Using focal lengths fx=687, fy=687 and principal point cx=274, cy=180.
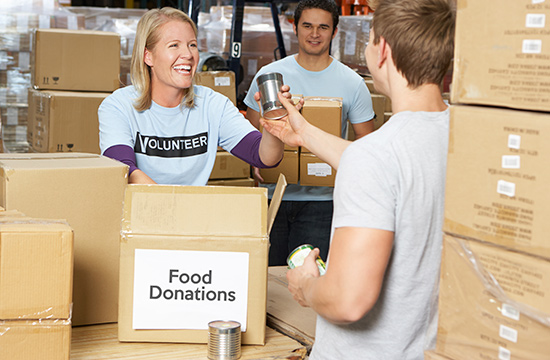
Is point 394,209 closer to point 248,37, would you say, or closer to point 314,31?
point 314,31

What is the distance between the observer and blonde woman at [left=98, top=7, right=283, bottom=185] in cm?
223

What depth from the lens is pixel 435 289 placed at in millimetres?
1209

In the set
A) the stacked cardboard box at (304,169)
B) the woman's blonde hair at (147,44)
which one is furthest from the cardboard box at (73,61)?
the woman's blonde hair at (147,44)

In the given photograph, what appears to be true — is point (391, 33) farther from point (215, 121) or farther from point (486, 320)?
point (215, 121)

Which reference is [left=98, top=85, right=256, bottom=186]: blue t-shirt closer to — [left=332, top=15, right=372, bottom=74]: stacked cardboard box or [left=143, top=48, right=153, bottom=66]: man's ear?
[left=143, top=48, right=153, bottom=66]: man's ear

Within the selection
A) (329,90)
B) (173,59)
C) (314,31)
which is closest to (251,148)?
(173,59)

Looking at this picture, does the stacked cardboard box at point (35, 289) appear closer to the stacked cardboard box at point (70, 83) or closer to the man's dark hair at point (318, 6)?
the man's dark hair at point (318, 6)

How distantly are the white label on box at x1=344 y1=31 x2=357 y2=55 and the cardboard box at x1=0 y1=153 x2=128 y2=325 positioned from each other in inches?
160

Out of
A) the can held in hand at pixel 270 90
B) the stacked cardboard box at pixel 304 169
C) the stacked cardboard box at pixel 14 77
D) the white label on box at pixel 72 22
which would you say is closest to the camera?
the can held in hand at pixel 270 90

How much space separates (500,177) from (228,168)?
3.46 metres

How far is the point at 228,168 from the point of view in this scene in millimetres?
4465

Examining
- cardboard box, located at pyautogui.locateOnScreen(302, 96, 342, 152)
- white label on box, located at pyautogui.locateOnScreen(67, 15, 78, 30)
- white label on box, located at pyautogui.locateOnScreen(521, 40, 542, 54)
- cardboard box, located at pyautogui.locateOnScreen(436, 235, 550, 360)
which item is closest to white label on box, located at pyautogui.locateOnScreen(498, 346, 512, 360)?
cardboard box, located at pyautogui.locateOnScreen(436, 235, 550, 360)

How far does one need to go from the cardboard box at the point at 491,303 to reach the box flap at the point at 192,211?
51 centimetres

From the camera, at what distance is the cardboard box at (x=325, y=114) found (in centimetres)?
297
